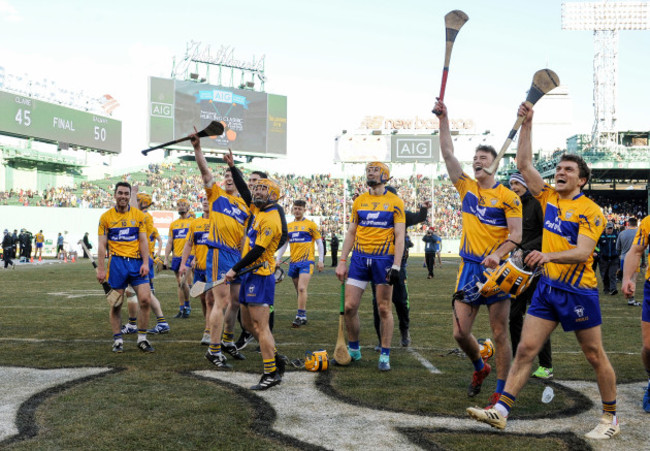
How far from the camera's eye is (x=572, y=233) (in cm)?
474

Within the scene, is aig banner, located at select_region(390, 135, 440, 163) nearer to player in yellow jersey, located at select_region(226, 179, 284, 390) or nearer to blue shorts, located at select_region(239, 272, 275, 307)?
player in yellow jersey, located at select_region(226, 179, 284, 390)

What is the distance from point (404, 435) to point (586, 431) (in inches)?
60.0

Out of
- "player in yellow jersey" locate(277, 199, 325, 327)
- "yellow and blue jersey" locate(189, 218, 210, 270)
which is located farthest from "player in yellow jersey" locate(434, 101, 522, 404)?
"player in yellow jersey" locate(277, 199, 325, 327)

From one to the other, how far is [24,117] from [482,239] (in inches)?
2230

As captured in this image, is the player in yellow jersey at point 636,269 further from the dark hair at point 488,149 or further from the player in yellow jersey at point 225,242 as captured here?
the player in yellow jersey at point 225,242

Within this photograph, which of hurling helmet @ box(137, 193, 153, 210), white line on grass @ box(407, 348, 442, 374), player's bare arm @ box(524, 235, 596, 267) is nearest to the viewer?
player's bare arm @ box(524, 235, 596, 267)

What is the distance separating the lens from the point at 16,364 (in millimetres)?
7195

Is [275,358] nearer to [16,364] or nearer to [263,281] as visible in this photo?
[263,281]

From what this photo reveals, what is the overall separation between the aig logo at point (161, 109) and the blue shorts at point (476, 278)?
1880 inches

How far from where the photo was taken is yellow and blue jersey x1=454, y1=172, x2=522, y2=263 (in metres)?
5.70

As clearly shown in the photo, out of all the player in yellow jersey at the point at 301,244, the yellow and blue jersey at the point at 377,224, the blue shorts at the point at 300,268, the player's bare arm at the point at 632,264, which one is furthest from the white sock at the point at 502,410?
the blue shorts at the point at 300,268

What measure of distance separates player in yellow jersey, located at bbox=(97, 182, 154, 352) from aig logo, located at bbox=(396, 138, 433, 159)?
46581 millimetres

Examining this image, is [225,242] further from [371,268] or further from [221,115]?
[221,115]

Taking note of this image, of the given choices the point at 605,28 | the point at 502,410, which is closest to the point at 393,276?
the point at 502,410
